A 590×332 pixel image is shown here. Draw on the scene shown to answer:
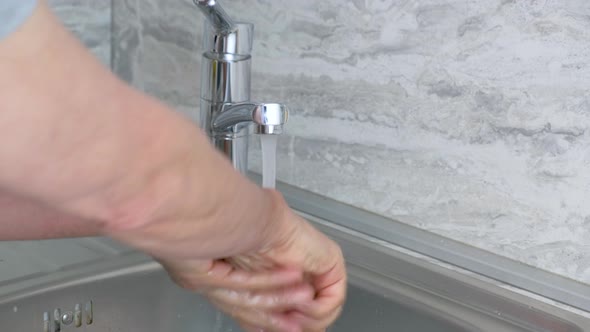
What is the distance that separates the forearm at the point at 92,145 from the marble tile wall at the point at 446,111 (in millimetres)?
428

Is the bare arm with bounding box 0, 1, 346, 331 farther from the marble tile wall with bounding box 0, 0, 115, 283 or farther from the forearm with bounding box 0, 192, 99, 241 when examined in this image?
the marble tile wall with bounding box 0, 0, 115, 283

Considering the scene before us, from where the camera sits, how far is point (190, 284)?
0.64 meters

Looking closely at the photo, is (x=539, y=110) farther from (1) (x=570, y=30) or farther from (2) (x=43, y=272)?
(2) (x=43, y=272)

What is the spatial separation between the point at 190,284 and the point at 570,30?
393 mm

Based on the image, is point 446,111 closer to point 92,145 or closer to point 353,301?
point 353,301

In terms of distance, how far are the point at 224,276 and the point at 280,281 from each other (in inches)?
1.7

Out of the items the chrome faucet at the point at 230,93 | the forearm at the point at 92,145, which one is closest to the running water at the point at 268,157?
the chrome faucet at the point at 230,93

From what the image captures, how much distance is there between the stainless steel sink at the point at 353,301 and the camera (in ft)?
2.56

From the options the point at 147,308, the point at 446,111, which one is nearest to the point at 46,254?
the point at 147,308

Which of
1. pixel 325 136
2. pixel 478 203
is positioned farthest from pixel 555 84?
pixel 325 136

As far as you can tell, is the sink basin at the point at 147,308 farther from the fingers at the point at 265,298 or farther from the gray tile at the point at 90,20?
the gray tile at the point at 90,20

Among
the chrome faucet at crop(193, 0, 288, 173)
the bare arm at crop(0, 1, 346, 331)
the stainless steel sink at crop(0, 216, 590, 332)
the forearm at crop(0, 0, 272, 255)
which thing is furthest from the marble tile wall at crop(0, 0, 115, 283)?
the forearm at crop(0, 0, 272, 255)

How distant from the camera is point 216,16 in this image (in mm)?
747

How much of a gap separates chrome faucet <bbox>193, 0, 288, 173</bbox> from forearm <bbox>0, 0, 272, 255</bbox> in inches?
12.3
